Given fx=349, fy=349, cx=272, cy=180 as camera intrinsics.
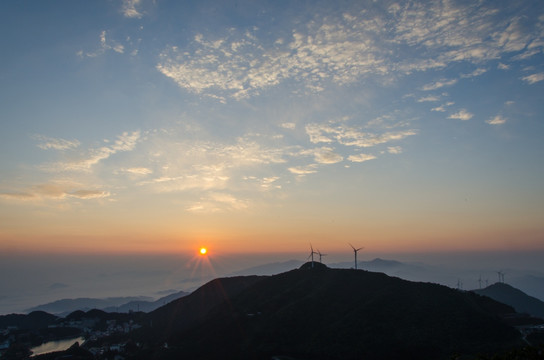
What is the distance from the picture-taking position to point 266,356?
64938 millimetres

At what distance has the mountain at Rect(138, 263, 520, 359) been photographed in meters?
63.3

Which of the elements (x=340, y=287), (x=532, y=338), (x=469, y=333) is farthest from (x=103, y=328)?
(x=532, y=338)

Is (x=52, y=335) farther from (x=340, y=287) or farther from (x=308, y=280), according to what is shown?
(x=340, y=287)

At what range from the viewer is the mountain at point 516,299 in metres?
163

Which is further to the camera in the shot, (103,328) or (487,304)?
(103,328)

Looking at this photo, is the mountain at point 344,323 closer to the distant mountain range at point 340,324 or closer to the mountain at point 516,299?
the distant mountain range at point 340,324

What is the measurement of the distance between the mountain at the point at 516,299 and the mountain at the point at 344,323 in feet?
310

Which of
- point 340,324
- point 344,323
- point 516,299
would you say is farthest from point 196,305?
point 516,299

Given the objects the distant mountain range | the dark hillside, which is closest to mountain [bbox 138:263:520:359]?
the distant mountain range

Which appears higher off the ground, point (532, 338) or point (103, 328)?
point (532, 338)

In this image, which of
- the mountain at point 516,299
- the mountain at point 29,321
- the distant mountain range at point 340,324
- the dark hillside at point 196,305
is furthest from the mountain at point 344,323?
the mountain at point 516,299

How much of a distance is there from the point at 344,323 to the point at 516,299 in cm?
14647

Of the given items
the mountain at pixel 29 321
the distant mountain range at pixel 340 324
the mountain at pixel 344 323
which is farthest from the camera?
the mountain at pixel 29 321

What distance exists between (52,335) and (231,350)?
308 feet
